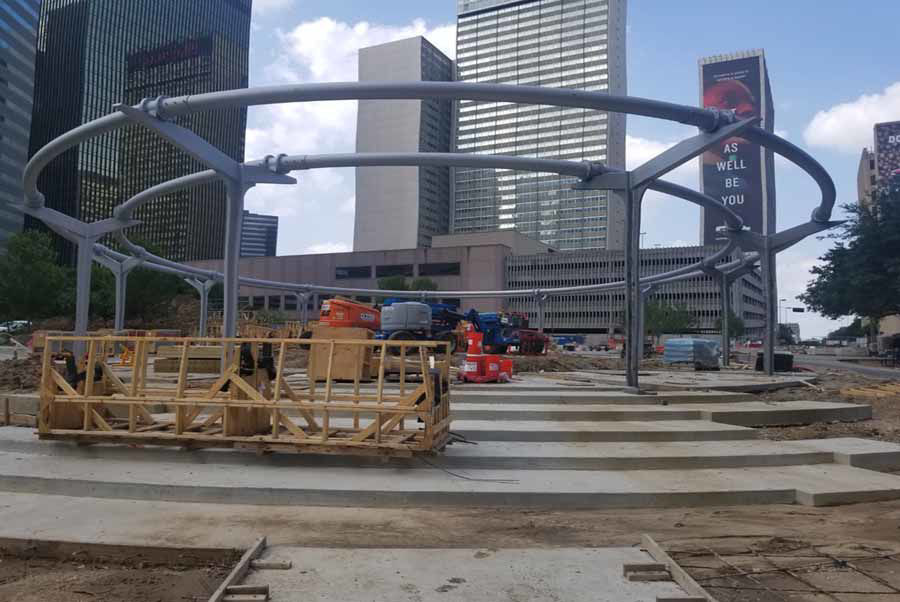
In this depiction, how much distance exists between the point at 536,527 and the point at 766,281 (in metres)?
25.0

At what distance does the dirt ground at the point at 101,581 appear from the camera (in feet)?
16.3

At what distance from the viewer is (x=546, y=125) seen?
171 meters

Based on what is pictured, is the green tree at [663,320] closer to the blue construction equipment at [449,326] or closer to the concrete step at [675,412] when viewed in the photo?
the blue construction equipment at [449,326]

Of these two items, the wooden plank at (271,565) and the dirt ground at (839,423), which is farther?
the dirt ground at (839,423)

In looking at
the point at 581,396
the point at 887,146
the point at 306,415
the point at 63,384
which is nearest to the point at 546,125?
the point at 887,146

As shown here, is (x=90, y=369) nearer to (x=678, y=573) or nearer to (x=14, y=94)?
(x=678, y=573)

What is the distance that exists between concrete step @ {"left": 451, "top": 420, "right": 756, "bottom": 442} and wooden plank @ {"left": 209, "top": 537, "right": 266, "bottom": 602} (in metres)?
5.28

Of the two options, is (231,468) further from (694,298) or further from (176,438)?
(694,298)

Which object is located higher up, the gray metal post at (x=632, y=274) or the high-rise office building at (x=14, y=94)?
the high-rise office building at (x=14, y=94)

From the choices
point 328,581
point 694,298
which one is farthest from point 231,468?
point 694,298

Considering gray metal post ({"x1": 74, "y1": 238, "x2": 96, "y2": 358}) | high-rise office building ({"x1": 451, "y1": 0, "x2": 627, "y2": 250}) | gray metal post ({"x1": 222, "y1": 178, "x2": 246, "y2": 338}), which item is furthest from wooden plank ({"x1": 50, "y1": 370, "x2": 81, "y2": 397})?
high-rise office building ({"x1": 451, "y1": 0, "x2": 627, "y2": 250})

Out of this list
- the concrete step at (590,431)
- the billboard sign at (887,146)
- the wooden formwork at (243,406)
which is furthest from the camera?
the billboard sign at (887,146)

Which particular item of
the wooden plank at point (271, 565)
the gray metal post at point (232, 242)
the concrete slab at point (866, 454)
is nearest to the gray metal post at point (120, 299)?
the gray metal post at point (232, 242)

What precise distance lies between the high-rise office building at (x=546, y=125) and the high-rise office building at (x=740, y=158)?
23.0m
